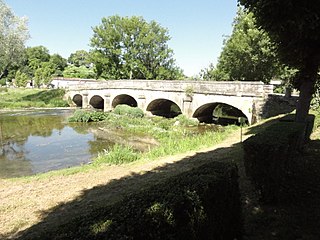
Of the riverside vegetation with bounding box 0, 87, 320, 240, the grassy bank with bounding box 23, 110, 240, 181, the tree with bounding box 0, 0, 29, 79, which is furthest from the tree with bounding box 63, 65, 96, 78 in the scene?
the riverside vegetation with bounding box 0, 87, 320, 240

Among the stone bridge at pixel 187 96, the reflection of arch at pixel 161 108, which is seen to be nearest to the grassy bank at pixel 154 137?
the stone bridge at pixel 187 96

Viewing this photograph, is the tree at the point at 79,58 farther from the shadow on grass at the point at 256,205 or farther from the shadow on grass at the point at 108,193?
the shadow on grass at the point at 256,205

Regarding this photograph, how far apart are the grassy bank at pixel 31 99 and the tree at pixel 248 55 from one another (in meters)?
24.3

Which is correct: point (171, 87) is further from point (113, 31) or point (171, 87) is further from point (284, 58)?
point (113, 31)

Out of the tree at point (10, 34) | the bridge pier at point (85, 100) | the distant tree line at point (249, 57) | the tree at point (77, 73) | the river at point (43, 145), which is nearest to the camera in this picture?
the river at point (43, 145)

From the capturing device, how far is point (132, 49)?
41719 mm

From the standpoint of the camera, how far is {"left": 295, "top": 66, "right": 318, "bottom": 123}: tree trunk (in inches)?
306

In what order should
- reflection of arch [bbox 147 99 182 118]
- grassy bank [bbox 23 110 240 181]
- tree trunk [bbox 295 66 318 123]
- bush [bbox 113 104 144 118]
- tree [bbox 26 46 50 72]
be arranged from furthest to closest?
tree [bbox 26 46 50 72], reflection of arch [bbox 147 99 182 118], bush [bbox 113 104 144 118], grassy bank [bbox 23 110 240 181], tree trunk [bbox 295 66 318 123]

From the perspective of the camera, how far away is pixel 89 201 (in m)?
6.66

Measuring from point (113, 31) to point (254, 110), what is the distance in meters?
30.1

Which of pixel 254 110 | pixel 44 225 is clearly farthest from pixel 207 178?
pixel 254 110

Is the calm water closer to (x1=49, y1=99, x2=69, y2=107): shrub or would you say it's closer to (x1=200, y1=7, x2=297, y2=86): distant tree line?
(x1=49, y1=99, x2=69, y2=107): shrub

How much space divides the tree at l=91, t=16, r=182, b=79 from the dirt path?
1316 inches

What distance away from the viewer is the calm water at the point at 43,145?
42.1ft
